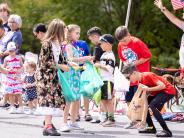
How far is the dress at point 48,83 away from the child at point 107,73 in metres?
1.44

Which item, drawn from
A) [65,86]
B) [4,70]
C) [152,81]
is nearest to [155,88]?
[152,81]

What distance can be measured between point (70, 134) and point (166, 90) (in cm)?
166

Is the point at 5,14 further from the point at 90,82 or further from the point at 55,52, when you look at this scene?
the point at 55,52

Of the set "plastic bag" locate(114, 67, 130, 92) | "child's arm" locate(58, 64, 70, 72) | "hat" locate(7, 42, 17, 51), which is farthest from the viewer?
"hat" locate(7, 42, 17, 51)

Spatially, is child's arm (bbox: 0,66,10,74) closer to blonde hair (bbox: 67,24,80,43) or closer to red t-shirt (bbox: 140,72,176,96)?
blonde hair (bbox: 67,24,80,43)

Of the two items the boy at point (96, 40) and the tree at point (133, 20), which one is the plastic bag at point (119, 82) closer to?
the boy at point (96, 40)

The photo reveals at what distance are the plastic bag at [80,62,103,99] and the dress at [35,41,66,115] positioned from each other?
0.97 meters

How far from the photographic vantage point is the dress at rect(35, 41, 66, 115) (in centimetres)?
960

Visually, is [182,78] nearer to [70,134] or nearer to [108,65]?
[108,65]

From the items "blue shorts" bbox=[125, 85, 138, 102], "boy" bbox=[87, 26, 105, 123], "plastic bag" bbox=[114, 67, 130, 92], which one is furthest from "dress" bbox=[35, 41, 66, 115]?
"plastic bag" bbox=[114, 67, 130, 92]

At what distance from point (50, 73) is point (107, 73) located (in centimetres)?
165

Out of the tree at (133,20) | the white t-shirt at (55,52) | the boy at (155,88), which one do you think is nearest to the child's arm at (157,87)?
the boy at (155,88)

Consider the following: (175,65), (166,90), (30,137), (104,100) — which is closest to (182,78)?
(104,100)

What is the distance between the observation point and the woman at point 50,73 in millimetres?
9602
